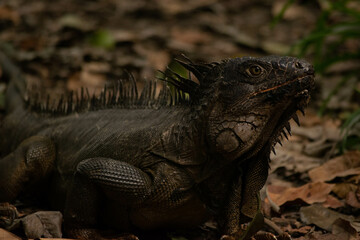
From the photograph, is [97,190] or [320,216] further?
[320,216]

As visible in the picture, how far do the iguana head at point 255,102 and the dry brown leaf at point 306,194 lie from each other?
1283 mm

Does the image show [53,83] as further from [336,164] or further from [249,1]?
[249,1]

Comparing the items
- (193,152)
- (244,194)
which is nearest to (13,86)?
(193,152)

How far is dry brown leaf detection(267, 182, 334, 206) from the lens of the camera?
176 inches

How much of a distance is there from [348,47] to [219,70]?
26.8ft

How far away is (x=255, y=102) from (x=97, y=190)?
1.41 m

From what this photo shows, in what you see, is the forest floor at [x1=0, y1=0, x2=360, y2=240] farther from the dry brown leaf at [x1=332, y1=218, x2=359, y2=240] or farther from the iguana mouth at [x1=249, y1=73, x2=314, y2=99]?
the iguana mouth at [x1=249, y1=73, x2=314, y2=99]

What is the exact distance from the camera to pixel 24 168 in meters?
4.34

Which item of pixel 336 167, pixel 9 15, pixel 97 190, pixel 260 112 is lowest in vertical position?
pixel 97 190

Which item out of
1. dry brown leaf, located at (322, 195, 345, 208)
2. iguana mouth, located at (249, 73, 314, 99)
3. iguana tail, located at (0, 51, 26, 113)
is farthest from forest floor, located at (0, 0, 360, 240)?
iguana mouth, located at (249, 73, 314, 99)

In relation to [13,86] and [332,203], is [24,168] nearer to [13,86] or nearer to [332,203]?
[13,86]

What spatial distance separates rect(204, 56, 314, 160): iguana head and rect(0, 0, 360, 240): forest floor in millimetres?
786

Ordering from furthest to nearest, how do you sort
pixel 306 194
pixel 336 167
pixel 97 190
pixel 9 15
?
1. pixel 9 15
2. pixel 336 167
3. pixel 306 194
4. pixel 97 190

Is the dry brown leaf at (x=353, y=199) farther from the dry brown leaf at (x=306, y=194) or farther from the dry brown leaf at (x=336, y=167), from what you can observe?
the dry brown leaf at (x=336, y=167)
